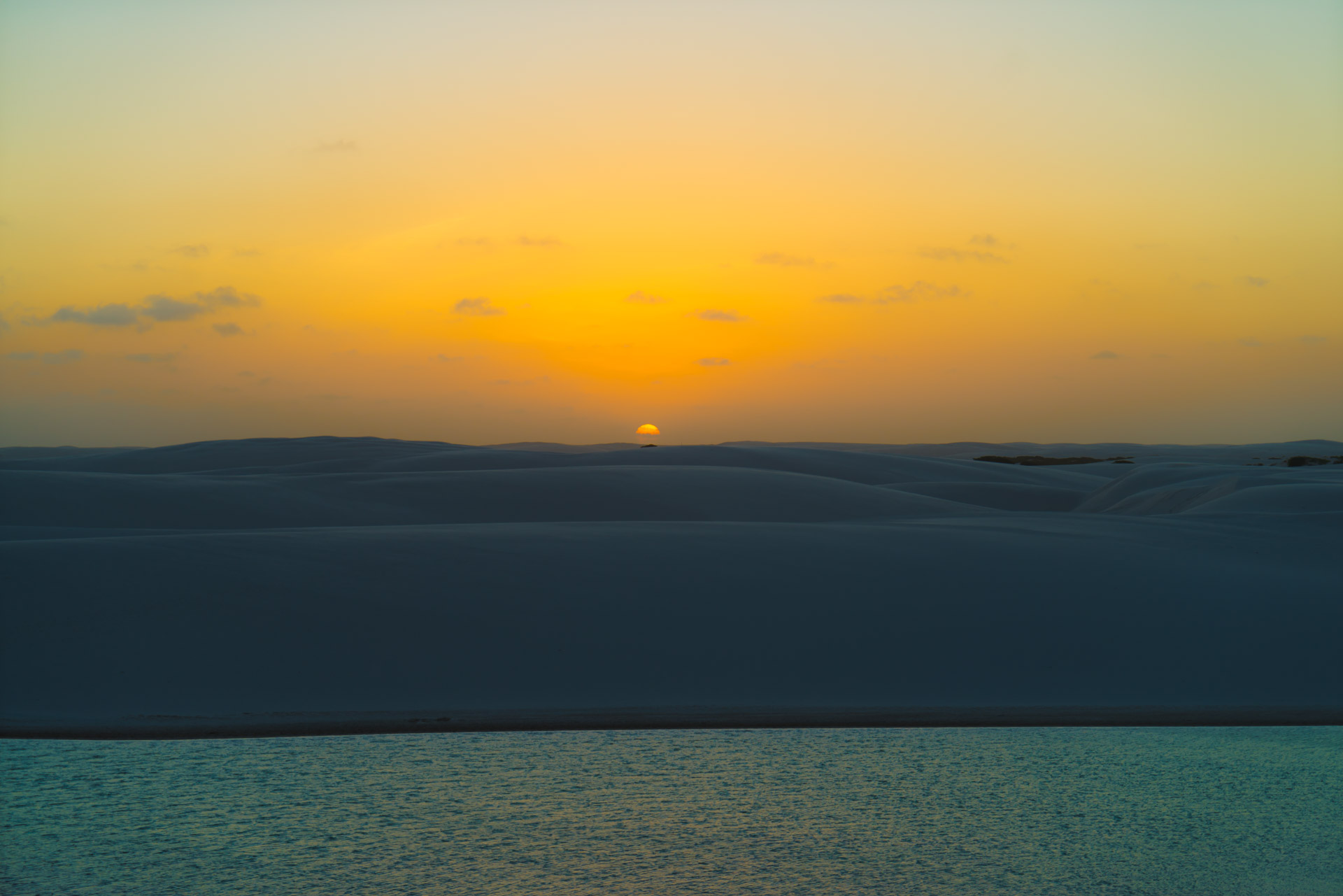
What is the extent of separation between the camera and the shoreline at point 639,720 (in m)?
4.43

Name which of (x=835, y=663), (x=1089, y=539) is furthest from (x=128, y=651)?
(x=1089, y=539)

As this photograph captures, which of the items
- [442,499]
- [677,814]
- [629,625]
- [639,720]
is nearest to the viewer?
[677,814]

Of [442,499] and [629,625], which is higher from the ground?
[442,499]

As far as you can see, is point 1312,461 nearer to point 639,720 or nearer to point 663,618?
point 663,618

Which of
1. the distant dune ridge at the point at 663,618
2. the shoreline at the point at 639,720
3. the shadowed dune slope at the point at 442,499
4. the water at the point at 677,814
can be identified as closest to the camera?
the water at the point at 677,814

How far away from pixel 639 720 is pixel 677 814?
51.5 inches

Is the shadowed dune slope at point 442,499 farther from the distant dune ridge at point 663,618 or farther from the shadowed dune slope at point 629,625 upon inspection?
the shadowed dune slope at point 629,625

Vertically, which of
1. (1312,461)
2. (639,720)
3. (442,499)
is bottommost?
(639,720)

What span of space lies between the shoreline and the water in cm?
15

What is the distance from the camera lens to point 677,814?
133 inches

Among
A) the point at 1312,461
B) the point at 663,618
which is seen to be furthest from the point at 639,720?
the point at 1312,461

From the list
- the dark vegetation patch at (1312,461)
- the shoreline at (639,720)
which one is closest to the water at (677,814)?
the shoreline at (639,720)

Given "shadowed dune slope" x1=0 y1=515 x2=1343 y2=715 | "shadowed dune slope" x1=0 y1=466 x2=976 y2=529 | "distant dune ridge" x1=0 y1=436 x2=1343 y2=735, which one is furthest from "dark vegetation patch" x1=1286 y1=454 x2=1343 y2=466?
"shadowed dune slope" x1=0 y1=515 x2=1343 y2=715

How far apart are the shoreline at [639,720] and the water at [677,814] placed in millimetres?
146
